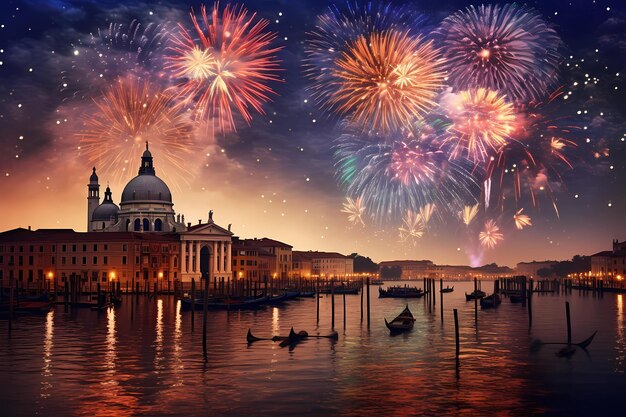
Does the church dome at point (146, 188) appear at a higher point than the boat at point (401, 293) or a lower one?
higher

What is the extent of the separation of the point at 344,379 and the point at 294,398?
508 cm

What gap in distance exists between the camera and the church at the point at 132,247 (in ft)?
394

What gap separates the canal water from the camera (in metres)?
29.4

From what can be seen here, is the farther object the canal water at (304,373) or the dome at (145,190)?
→ the dome at (145,190)

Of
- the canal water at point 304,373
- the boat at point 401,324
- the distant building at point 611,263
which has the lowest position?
the canal water at point 304,373

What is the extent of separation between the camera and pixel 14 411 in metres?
28.2

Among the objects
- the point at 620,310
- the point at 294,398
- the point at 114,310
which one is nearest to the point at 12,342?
the point at 294,398

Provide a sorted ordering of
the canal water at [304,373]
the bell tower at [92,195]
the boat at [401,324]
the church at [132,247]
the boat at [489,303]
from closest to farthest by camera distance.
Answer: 1. the canal water at [304,373]
2. the boat at [401,324]
3. the boat at [489,303]
4. the church at [132,247]
5. the bell tower at [92,195]

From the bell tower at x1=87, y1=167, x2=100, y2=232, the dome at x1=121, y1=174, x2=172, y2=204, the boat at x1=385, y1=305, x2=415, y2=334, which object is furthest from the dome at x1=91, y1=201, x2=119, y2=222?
the boat at x1=385, y1=305, x2=415, y2=334

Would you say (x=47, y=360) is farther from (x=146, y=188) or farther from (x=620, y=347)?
(x=146, y=188)

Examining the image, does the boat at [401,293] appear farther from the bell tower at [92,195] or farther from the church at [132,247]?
the bell tower at [92,195]

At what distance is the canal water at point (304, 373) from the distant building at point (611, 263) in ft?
383

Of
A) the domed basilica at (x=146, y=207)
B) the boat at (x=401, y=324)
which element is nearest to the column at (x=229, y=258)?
the domed basilica at (x=146, y=207)

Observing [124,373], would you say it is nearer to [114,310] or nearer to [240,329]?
[240,329]
